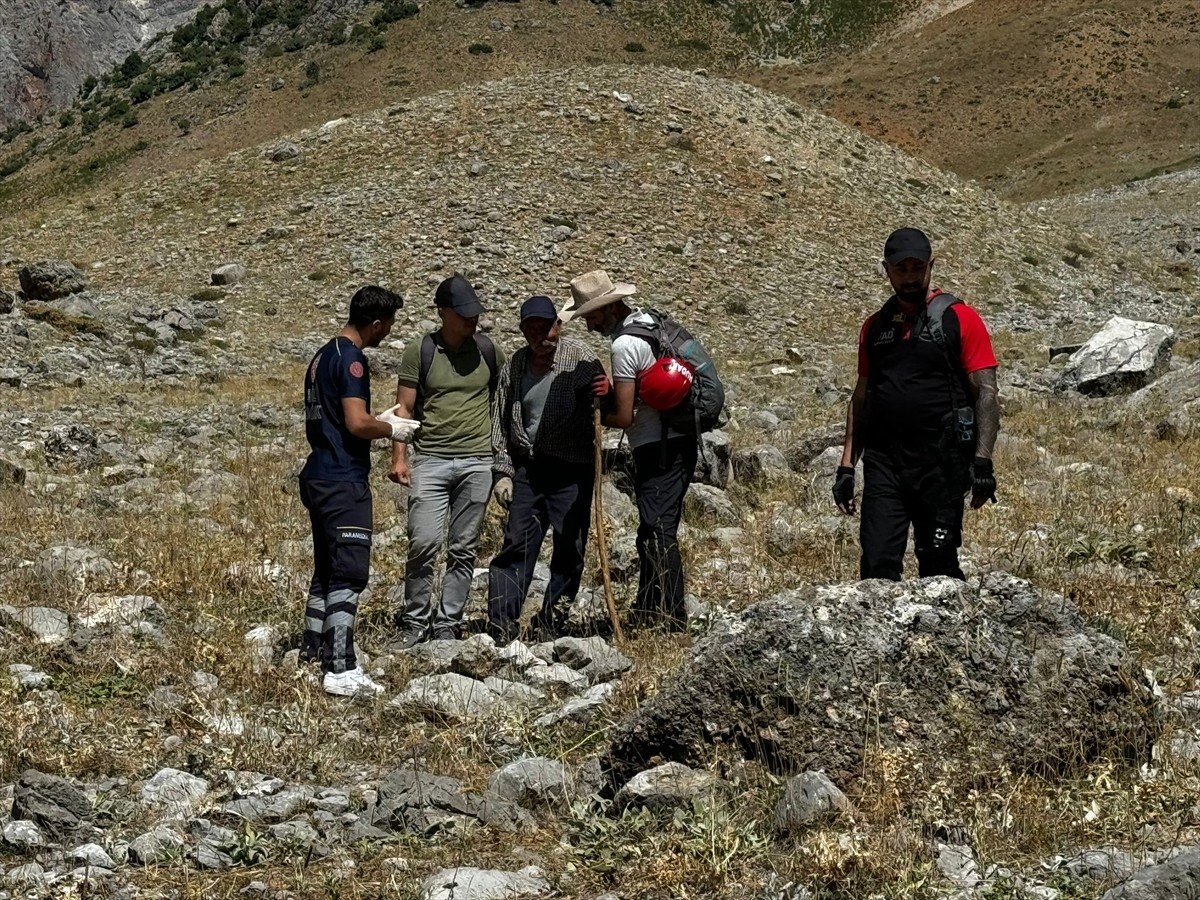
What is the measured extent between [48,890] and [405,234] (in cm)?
2170

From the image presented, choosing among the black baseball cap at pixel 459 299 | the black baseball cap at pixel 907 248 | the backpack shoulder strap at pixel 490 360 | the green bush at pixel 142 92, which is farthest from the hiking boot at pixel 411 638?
the green bush at pixel 142 92

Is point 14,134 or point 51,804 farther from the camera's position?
point 14,134

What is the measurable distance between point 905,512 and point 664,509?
136 cm

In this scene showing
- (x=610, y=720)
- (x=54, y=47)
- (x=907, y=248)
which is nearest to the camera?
(x=610, y=720)

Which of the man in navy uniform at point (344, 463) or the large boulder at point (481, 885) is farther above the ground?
the man in navy uniform at point (344, 463)

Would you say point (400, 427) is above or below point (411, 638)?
above

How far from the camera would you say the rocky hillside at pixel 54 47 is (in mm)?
118250

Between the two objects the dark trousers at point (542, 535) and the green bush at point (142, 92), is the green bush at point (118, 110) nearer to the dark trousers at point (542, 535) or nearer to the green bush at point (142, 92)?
the green bush at point (142, 92)

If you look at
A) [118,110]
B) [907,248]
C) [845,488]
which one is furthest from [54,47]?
[907,248]

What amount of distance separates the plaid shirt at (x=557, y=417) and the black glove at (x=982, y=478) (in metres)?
2.10

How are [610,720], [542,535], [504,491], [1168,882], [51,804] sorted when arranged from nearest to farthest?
[1168,882]
[51,804]
[610,720]
[542,535]
[504,491]

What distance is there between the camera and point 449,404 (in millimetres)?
6414

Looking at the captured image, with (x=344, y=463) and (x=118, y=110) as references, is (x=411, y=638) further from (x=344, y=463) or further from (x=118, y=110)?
(x=118, y=110)

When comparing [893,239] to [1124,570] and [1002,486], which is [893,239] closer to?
[1124,570]
